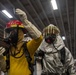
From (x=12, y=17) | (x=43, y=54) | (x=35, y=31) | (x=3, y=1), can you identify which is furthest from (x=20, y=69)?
(x=12, y=17)

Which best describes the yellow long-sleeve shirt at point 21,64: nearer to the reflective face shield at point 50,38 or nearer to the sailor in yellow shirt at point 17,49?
the sailor in yellow shirt at point 17,49

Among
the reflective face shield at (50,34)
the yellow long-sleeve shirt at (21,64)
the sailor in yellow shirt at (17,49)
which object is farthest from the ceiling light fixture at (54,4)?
the yellow long-sleeve shirt at (21,64)

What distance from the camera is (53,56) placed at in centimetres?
196

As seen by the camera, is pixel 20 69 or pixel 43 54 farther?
pixel 43 54

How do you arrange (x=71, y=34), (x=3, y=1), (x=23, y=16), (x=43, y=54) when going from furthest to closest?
(x=71, y=34), (x=3, y=1), (x=43, y=54), (x=23, y=16)

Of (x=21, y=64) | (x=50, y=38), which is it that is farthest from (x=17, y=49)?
(x=50, y=38)

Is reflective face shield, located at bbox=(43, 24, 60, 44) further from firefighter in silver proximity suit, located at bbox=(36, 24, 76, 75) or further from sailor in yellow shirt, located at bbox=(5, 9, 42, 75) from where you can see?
sailor in yellow shirt, located at bbox=(5, 9, 42, 75)

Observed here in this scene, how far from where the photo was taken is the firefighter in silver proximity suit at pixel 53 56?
6.29 ft

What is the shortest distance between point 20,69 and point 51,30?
1.84ft

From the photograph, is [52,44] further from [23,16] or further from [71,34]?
[71,34]

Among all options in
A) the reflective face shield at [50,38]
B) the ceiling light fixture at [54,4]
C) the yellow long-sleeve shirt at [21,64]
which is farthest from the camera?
the ceiling light fixture at [54,4]

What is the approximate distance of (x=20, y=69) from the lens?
1870 mm

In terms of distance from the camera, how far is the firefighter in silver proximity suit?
1917 mm

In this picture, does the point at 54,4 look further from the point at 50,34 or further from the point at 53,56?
the point at 53,56
